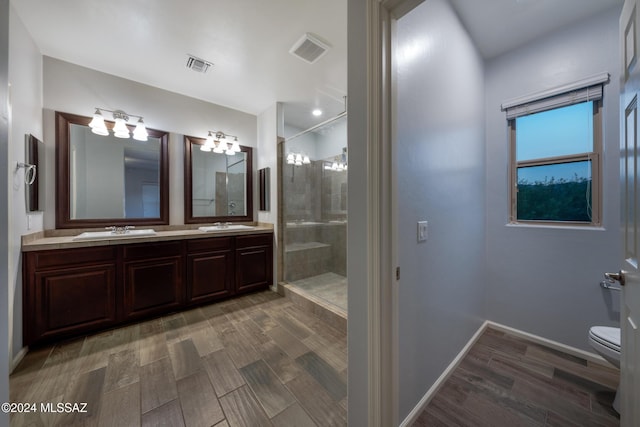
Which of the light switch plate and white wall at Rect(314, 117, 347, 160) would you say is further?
white wall at Rect(314, 117, 347, 160)

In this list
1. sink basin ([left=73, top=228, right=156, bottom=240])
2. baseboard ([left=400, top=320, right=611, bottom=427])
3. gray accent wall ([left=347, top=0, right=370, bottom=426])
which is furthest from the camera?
sink basin ([left=73, top=228, right=156, bottom=240])

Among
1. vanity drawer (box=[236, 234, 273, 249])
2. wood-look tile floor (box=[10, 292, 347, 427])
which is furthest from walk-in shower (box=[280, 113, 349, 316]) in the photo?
wood-look tile floor (box=[10, 292, 347, 427])

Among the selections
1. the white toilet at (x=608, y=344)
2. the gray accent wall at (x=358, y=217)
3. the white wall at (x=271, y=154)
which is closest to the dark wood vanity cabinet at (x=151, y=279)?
the white wall at (x=271, y=154)

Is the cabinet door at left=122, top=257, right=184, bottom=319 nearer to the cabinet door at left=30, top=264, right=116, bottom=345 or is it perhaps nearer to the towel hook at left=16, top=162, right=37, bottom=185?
the cabinet door at left=30, top=264, right=116, bottom=345

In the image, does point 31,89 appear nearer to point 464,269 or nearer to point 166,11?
point 166,11

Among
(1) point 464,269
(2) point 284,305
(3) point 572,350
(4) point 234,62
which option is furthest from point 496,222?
(4) point 234,62

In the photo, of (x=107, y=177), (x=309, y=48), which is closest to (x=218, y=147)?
(x=107, y=177)

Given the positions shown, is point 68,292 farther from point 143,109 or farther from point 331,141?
point 331,141

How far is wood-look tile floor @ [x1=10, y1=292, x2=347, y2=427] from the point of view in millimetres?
1264

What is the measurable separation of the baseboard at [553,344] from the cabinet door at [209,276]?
294 centimetres

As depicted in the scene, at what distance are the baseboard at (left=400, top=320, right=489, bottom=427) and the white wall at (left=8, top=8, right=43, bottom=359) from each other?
8.90ft

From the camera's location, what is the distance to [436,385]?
4.75ft

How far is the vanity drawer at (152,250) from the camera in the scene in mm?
2188

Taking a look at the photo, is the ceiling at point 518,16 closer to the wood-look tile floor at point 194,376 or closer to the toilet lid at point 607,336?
the toilet lid at point 607,336
